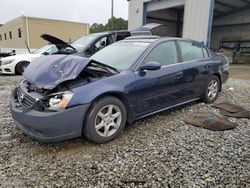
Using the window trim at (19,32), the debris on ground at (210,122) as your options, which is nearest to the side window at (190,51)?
the debris on ground at (210,122)

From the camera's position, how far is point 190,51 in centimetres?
454

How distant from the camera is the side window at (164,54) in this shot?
3723 millimetres

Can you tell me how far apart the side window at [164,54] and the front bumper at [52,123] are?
142cm

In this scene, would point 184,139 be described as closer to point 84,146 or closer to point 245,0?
point 84,146

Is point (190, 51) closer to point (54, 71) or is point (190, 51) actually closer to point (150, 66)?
point (150, 66)

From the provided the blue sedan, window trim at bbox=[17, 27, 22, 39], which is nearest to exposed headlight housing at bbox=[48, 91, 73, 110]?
the blue sedan

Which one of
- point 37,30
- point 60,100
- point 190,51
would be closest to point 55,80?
point 60,100

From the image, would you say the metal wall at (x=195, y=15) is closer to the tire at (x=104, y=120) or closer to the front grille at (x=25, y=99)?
the tire at (x=104, y=120)

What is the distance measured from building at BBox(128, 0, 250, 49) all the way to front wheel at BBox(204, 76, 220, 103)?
26.0 ft

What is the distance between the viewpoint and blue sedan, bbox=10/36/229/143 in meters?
2.71

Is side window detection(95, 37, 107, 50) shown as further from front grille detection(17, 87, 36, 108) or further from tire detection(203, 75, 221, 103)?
front grille detection(17, 87, 36, 108)

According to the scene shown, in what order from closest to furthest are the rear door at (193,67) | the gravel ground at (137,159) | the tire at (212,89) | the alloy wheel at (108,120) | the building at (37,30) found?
the gravel ground at (137,159), the alloy wheel at (108,120), the rear door at (193,67), the tire at (212,89), the building at (37,30)

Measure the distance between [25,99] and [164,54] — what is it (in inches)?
92.3

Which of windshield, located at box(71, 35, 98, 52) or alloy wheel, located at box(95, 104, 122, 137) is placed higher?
windshield, located at box(71, 35, 98, 52)
